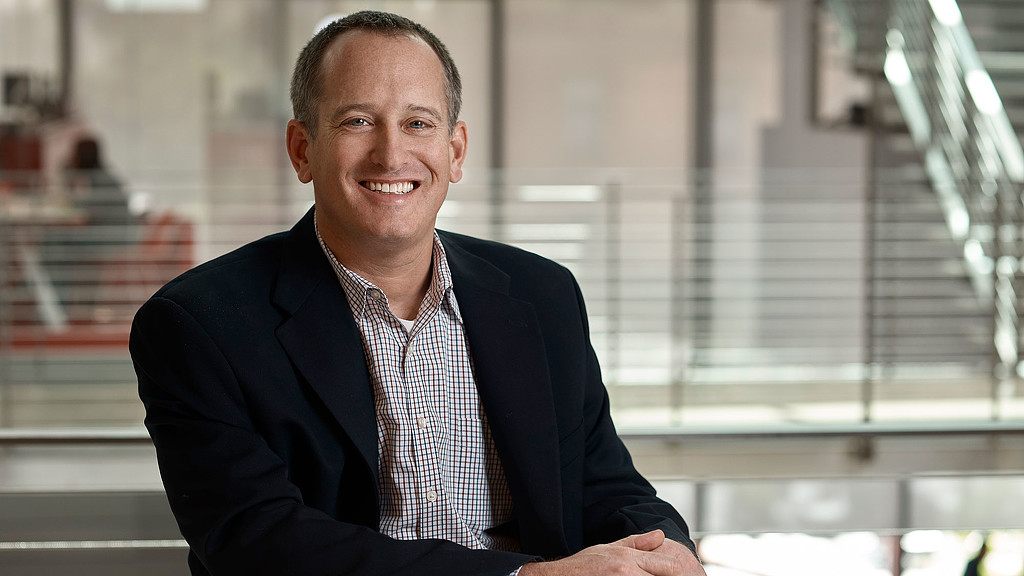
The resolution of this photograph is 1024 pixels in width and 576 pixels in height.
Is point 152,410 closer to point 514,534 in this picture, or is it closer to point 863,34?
point 514,534

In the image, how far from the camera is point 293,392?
30.0 inches

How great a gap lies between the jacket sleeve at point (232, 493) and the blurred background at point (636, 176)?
78.5 inches

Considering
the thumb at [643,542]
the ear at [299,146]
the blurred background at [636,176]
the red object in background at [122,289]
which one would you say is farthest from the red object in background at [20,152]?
the thumb at [643,542]

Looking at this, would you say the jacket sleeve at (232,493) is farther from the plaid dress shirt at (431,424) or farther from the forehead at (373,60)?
the forehead at (373,60)

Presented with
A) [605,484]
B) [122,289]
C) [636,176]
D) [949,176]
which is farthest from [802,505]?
[636,176]

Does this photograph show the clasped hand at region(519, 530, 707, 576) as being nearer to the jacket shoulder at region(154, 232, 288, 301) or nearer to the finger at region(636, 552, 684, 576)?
the finger at region(636, 552, 684, 576)

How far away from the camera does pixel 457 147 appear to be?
2.91 ft

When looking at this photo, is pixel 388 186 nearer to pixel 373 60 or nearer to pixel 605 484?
pixel 373 60

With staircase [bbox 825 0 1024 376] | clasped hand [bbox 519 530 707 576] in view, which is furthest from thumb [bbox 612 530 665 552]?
staircase [bbox 825 0 1024 376]

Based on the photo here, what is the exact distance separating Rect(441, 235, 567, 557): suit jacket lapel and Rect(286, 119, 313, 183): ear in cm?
13

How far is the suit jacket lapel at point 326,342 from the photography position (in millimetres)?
767

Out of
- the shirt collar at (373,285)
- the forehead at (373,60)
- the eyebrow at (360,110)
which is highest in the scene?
the forehead at (373,60)

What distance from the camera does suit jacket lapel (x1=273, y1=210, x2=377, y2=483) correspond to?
0.77 metres

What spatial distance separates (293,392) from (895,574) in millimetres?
536
